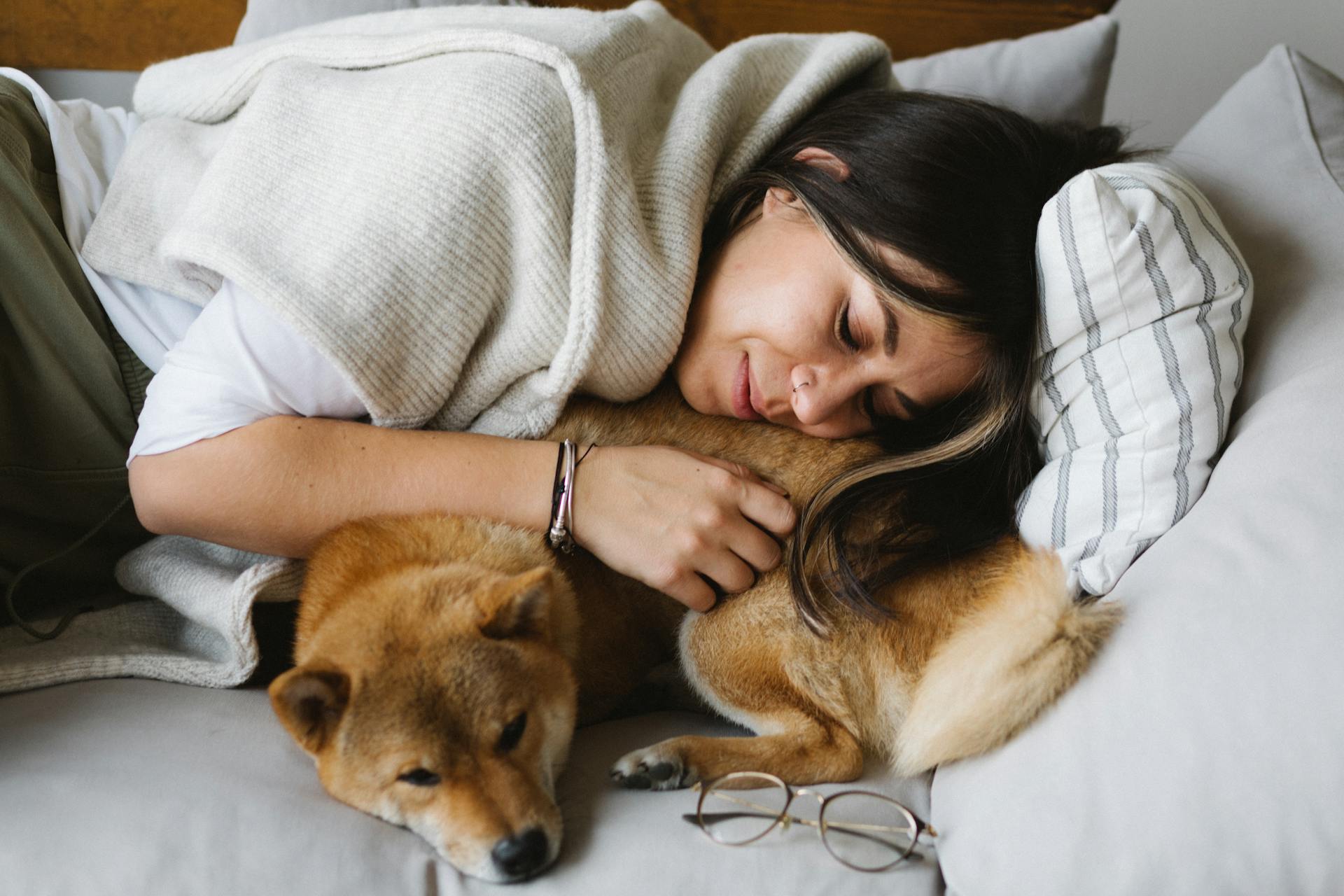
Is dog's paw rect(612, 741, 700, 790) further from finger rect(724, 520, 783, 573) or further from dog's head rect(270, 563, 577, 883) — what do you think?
finger rect(724, 520, 783, 573)

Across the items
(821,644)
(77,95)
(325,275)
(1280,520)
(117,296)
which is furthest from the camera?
(77,95)

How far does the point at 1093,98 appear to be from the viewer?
194 cm

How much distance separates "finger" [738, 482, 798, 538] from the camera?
1266 millimetres

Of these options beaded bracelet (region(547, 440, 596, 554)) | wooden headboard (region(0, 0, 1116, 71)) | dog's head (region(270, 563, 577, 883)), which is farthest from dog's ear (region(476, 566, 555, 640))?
wooden headboard (region(0, 0, 1116, 71))

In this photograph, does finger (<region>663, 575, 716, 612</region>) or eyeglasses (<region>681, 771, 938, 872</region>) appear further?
finger (<region>663, 575, 716, 612</region>)

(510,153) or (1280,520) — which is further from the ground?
(510,153)

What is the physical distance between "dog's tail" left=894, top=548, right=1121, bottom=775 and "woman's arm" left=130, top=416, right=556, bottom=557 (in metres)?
0.57

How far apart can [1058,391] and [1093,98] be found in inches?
41.3

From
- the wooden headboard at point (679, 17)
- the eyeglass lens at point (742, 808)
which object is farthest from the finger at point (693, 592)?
the wooden headboard at point (679, 17)

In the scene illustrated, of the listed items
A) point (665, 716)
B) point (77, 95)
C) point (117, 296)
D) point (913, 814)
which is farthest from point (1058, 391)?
point (77, 95)

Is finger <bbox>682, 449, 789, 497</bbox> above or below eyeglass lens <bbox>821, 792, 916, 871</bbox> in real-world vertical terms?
above

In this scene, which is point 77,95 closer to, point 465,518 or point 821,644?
point 465,518

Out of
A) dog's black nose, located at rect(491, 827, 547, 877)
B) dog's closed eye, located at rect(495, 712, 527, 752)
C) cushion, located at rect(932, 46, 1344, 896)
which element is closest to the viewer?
cushion, located at rect(932, 46, 1344, 896)

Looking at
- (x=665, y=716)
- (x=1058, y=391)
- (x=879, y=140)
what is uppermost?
(x=879, y=140)
